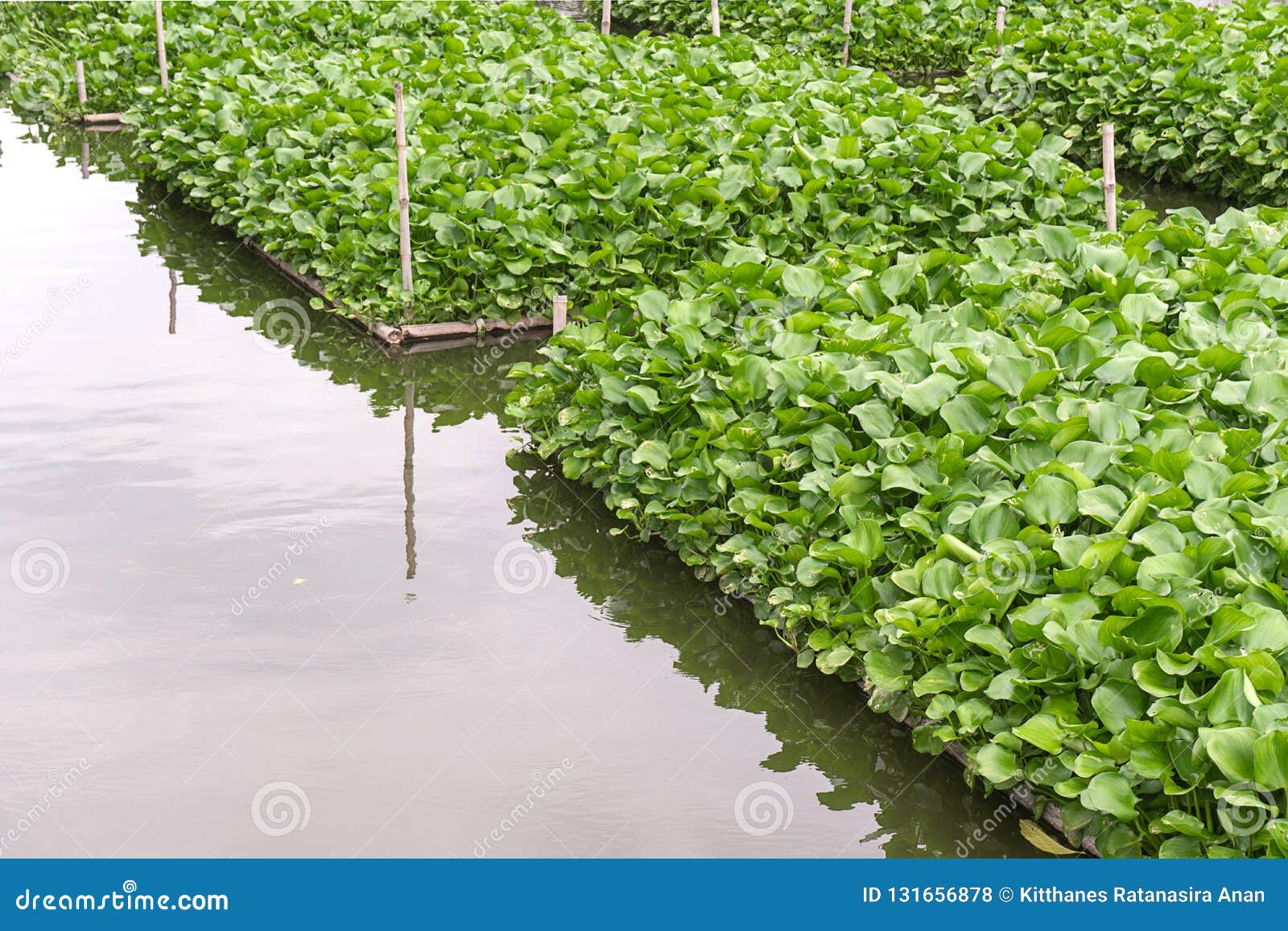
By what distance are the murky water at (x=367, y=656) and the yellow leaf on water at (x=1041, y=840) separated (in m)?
0.06

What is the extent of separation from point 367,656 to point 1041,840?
2608mm

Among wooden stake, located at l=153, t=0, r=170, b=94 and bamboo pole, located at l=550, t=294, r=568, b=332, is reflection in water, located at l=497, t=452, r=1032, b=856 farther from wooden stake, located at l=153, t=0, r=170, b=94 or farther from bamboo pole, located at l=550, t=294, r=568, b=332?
wooden stake, located at l=153, t=0, r=170, b=94

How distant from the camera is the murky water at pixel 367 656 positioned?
4.59m

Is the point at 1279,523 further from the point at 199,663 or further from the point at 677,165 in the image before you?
the point at 677,165

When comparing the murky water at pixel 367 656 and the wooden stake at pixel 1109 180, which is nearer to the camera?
the murky water at pixel 367 656

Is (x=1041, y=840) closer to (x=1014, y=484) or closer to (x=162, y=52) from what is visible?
(x=1014, y=484)

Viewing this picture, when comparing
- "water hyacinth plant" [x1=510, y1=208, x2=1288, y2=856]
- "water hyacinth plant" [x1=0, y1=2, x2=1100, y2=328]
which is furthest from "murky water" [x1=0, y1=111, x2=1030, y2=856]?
"water hyacinth plant" [x1=0, y1=2, x2=1100, y2=328]

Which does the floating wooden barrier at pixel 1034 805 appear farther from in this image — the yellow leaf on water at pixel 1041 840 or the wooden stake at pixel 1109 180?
the wooden stake at pixel 1109 180

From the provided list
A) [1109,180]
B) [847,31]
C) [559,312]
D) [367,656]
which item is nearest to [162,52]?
[559,312]

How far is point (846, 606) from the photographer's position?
5.27 m

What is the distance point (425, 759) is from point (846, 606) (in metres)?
1.64

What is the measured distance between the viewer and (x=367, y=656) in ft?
18.1

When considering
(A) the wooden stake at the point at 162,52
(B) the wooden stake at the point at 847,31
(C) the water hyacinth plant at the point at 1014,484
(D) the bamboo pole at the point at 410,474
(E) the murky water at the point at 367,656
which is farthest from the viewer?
(B) the wooden stake at the point at 847,31

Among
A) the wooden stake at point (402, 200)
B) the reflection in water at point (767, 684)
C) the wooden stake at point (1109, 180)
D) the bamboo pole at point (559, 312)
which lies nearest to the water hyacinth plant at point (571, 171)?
the wooden stake at point (402, 200)
